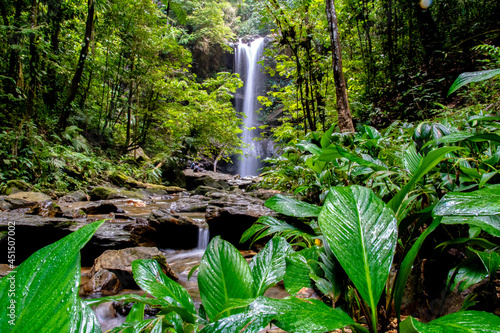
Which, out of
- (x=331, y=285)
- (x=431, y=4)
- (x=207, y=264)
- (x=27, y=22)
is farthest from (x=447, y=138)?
(x=27, y=22)

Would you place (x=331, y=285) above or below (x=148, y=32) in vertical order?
below

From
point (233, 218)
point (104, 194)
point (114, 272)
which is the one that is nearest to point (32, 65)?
point (104, 194)

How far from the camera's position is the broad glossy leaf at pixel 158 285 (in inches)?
24.4

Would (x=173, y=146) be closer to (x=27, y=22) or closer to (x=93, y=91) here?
(x=93, y=91)

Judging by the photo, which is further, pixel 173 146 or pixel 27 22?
pixel 173 146

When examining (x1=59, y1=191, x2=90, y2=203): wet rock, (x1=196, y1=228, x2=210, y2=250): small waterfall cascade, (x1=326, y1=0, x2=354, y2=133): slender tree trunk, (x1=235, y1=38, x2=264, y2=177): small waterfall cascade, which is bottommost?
(x1=196, y1=228, x2=210, y2=250): small waterfall cascade

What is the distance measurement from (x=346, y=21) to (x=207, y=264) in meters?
6.52

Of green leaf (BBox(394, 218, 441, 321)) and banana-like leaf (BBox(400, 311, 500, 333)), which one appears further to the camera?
green leaf (BBox(394, 218, 441, 321))

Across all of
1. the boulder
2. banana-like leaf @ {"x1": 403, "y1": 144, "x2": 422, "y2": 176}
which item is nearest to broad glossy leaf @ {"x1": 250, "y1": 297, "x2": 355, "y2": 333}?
banana-like leaf @ {"x1": 403, "y1": 144, "x2": 422, "y2": 176}

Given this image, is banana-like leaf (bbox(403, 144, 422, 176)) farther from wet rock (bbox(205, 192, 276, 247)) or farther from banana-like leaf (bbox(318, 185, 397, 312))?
wet rock (bbox(205, 192, 276, 247))

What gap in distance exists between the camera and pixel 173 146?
367 inches

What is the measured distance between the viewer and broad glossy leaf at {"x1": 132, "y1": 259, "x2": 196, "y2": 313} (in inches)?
24.4

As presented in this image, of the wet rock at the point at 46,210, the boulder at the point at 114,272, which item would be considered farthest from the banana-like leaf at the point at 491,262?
the wet rock at the point at 46,210

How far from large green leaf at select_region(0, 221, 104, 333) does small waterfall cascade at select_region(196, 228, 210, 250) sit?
3.40 metres
